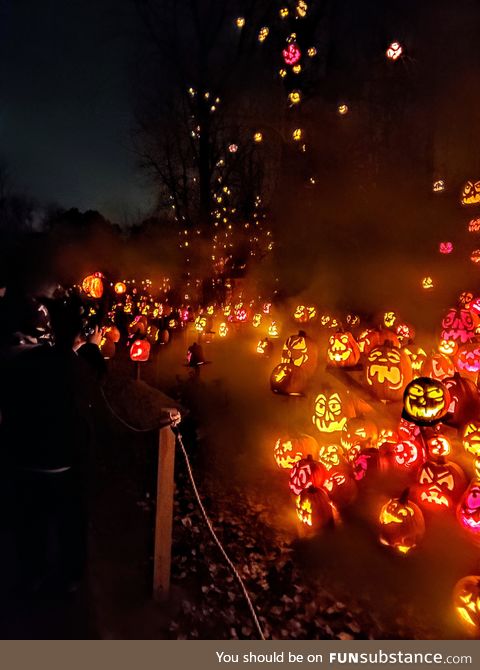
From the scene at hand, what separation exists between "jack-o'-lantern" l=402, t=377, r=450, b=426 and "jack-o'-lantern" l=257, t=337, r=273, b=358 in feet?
21.7

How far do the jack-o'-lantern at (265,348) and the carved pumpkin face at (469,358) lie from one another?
17.6 feet

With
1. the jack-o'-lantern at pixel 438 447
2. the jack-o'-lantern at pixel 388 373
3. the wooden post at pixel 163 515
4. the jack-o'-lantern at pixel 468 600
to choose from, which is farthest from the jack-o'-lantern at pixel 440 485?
the wooden post at pixel 163 515

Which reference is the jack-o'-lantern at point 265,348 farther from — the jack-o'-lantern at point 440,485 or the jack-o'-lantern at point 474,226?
the jack-o'-lantern at point 474,226

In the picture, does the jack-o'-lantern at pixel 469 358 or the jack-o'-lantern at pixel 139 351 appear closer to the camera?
the jack-o'-lantern at pixel 469 358

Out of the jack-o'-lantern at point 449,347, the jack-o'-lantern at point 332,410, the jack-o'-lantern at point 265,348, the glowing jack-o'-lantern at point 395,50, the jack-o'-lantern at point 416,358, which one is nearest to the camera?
the jack-o'-lantern at point 332,410

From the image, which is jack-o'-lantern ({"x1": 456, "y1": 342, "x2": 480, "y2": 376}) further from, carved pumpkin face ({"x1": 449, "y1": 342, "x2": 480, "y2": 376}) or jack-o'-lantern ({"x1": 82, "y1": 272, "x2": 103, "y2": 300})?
jack-o'-lantern ({"x1": 82, "y1": 272, "x2": 103, "y2": 300})

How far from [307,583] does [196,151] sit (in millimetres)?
21479

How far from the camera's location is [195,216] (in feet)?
80.4

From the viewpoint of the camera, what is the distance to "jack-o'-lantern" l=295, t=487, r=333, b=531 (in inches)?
231

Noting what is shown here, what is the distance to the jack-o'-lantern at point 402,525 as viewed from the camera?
5309 millimetres

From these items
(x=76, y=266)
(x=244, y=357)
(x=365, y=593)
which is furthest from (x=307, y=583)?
(x=76, y=266)
